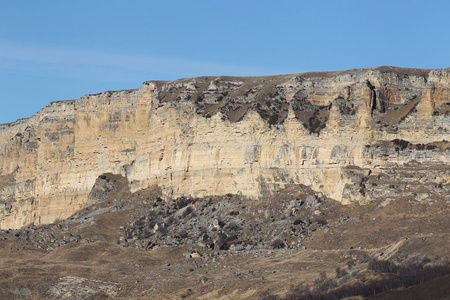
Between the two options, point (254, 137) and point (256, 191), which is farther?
point (254, 137)

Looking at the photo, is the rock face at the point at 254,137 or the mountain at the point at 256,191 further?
the rock face at the point at 254,137

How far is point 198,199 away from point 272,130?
31.5 ft

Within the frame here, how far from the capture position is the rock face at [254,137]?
73.6 metres

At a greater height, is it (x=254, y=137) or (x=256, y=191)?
(x=254, y=137)

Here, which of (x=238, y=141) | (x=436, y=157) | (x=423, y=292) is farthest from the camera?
(x=238, y=141)

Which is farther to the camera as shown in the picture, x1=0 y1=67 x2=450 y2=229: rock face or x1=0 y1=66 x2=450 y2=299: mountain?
x1=0 y1=67 x2=450 y2=229: rock face

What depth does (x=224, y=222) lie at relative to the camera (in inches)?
3115

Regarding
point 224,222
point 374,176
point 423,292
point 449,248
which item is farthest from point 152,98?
point 423,292

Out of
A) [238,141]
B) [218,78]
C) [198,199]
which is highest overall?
[218,78]

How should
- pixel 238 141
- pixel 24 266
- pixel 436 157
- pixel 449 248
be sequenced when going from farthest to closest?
Answer: pixel 238 141 → pixel 24 266 → pixel 436 157 → pixel 449 248

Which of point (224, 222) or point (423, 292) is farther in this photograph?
point (224, 222)

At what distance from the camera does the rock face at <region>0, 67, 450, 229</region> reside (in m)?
73.6

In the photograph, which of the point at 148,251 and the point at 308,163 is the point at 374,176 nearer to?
the point at 308,163

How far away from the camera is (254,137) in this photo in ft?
271
